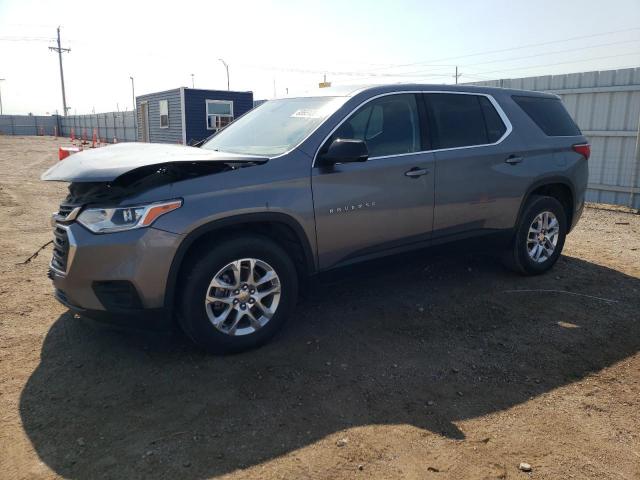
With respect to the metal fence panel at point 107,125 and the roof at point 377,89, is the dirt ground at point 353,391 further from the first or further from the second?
the metal fence panel at point 107,125

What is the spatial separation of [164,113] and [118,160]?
20.6 metres

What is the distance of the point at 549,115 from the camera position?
548 centimetres

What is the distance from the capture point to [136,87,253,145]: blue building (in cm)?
2105

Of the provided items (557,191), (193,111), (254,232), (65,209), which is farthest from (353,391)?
(193,111)

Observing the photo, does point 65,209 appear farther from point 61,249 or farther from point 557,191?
point 557,191

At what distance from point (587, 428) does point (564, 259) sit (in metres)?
3.71

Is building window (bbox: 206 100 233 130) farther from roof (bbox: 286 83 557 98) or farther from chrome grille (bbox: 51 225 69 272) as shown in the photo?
chrome grille (bbox: 51 225 69 272)

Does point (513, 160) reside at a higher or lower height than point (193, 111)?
lower

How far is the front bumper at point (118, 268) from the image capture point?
317 centimetres

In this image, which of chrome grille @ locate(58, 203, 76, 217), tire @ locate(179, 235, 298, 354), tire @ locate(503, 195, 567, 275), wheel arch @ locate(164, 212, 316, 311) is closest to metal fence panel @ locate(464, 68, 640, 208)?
tire @ locate(503, 195, 567, 275)

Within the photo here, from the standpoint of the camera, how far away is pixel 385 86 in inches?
172

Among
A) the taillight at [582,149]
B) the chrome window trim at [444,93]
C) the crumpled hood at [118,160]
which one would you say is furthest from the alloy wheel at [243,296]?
the taillight at [582,149]

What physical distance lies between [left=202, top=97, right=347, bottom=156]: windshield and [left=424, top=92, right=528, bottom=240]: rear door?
1.04 m

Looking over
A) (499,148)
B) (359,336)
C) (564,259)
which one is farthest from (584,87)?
(359,336)
